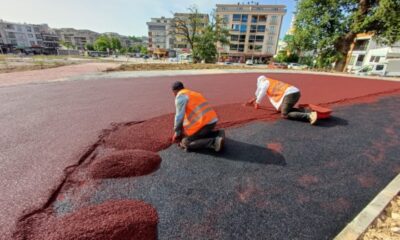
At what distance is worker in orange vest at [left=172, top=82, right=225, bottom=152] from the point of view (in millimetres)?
2471

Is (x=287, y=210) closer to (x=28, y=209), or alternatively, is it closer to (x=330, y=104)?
(x=28, y=209)

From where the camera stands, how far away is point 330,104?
5.28 metres

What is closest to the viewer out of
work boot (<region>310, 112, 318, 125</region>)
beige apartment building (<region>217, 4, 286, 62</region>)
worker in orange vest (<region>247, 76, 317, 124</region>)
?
work boot (<region>310, 112, 318, 125</region>)

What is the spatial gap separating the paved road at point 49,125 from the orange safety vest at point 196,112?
1682 mm

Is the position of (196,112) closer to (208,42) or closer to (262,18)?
(208,42)

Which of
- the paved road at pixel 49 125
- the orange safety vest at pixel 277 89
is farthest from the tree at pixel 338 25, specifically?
the orange safety vest at pixel 277 89

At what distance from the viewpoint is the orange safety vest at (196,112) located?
248 centimetres

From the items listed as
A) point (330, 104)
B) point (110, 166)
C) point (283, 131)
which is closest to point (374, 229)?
point (283, 131)

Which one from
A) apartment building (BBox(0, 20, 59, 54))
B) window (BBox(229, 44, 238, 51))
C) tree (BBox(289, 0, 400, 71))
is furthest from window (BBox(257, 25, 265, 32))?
apartment building (BBox(0, 20, 59, 54))

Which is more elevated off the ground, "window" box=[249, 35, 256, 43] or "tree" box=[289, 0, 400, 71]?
"window" box=[249, 35, 256, 43]

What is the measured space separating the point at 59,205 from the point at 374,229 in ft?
9.42

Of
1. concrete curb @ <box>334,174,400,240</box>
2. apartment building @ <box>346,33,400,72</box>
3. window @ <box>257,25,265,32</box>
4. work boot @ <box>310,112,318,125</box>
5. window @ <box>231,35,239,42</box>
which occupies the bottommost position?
concrete curb @ <box>334,174,400,240</box>

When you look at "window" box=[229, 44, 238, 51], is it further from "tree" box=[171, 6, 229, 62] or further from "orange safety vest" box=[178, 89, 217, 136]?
"orange safety vest" box=[178, 89, 217, 136]

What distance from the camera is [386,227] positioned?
1.55 metres
